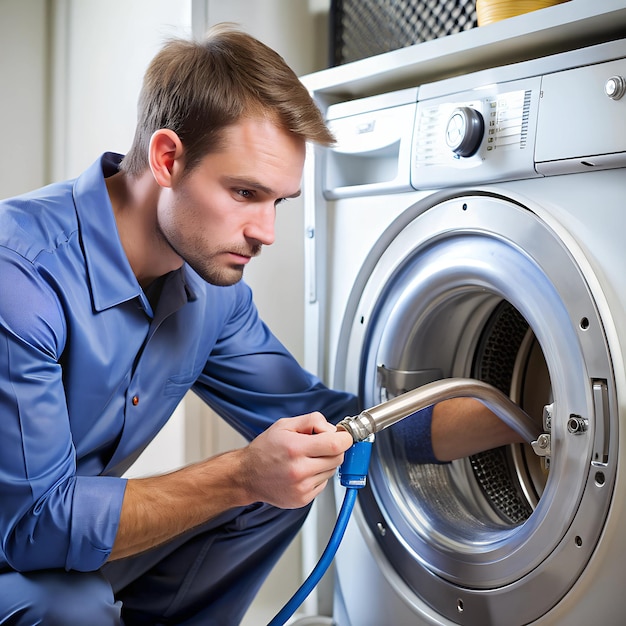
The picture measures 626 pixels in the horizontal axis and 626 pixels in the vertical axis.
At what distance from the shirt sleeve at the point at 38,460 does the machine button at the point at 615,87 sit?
0.71 metres

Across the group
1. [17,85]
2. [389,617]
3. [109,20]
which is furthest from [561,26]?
[17,85]

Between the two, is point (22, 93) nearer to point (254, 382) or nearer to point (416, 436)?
point (254, 382)

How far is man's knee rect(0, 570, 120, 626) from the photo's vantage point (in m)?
1.01

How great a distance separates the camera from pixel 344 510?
104cm

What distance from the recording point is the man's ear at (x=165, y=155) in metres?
1.09

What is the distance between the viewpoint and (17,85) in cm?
188

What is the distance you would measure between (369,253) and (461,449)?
330mm

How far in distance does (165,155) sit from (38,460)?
44cm

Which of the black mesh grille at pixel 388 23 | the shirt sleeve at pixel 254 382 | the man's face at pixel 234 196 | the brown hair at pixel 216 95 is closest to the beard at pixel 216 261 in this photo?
the man's face at pixel 234 196

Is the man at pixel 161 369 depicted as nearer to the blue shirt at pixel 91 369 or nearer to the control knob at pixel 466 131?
the blue shirt at pixel 91 369

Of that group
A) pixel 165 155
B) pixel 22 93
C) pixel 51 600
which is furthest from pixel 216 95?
pixel 22 93

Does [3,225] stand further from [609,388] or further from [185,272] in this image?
A: [609,388]

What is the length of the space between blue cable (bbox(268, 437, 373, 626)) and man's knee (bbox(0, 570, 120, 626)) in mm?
244

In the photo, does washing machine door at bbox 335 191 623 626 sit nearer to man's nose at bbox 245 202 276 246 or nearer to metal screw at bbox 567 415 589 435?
metal screw at bbox 567 415 589 435
